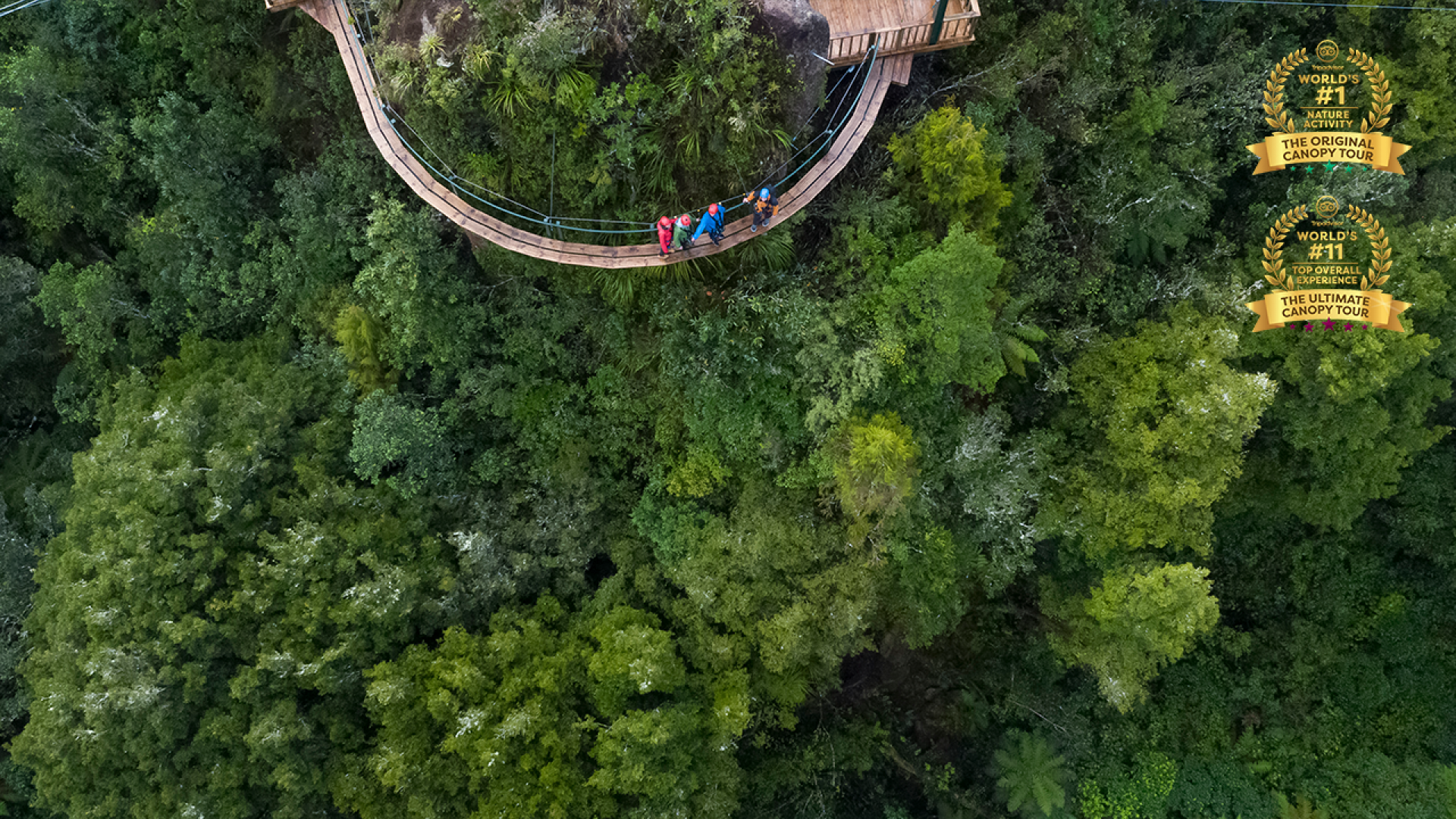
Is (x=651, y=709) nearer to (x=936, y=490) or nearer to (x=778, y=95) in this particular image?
(x=936, y=490)

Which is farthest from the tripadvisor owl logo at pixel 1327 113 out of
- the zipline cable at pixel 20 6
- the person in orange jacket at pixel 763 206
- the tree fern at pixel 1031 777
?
the zipline cable at pixel 20 6

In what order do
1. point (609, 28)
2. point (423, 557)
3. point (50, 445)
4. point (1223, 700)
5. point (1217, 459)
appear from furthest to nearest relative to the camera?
point (1223, 700) → point (50, 445) → point (423, 557) → point (1217, 459) → point (609, 28)

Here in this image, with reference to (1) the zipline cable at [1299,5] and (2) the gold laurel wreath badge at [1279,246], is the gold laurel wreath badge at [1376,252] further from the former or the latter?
(1) the zipline cable at [1299,5]

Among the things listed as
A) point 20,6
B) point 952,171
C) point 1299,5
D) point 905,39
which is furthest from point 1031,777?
point 20,6

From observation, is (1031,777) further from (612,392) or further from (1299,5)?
(1299,5)

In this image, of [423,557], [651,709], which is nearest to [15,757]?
[423,557]
